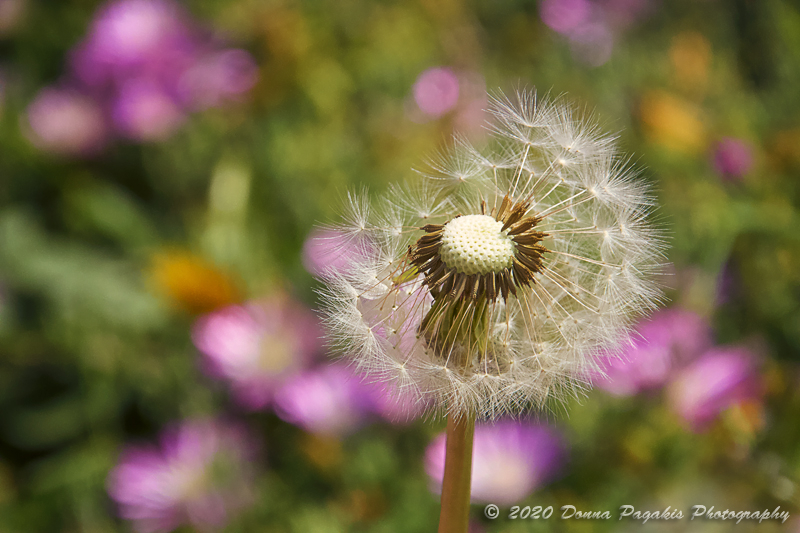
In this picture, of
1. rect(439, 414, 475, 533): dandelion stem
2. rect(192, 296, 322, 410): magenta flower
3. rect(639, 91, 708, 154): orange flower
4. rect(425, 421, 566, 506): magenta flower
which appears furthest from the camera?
rect(639, 91, 708, 154): orange flower

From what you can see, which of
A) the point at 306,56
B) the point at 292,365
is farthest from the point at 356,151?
the point at 292,365

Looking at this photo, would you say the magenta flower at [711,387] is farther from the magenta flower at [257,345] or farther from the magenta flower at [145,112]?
the magenta flower at [145,112]

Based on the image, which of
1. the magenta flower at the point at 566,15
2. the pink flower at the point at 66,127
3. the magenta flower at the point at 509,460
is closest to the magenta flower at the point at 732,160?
the magenta flower at the point at 509,460

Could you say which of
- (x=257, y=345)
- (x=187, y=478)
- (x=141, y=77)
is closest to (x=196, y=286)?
(x=257, y=345)

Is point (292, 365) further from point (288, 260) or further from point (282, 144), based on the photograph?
point (282, 144)

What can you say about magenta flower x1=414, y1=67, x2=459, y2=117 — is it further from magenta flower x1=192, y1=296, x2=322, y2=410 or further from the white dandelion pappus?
the white dandelion pappus

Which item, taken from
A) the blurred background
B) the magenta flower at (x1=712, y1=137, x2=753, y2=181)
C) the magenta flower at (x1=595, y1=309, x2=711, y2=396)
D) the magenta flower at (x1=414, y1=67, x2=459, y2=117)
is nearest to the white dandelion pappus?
the blurred background
